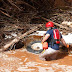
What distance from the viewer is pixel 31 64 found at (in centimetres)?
429

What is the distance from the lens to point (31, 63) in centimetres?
438

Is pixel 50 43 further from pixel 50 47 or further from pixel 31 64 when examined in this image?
pixel 31 64

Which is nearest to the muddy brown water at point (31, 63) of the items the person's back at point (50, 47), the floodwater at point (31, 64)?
the floodwater at point (31, 64)

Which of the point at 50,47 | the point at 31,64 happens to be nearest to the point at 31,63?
the point at 31,64

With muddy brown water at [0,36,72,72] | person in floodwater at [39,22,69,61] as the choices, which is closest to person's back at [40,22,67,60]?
person in floodwater at [39,22,69,61]

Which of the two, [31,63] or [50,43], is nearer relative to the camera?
[31,63]

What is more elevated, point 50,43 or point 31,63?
point 50,43

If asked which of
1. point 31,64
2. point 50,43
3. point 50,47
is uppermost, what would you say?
point 50,43

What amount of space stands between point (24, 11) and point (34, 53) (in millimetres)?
4360

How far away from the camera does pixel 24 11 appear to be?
29.0 ft

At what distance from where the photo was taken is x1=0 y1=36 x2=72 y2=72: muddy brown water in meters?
3.88

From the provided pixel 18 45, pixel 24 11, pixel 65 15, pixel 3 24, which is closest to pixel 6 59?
pixel 18 45

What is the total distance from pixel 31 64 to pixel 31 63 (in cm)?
9

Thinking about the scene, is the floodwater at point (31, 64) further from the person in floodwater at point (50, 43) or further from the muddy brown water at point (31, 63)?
the person in floodwater at point (50, 43)
